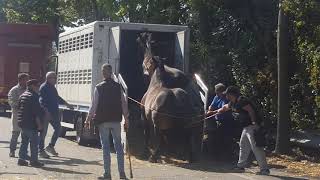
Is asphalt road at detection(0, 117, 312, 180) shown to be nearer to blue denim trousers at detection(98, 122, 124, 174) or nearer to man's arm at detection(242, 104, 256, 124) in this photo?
blue denim trousers at detection(98, 122, 124, 174)

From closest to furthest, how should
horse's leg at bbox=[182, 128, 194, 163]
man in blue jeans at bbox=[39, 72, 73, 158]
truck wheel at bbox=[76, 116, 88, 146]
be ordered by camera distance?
horse's leg at bbox=[182, 128, 194, 163] → man in blue jeans at bbox=[39, 72, 73, 158] → truck wheel at bbox=[76, 116, 88, 146]

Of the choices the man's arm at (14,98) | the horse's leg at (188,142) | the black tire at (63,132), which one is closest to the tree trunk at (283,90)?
the horse's leg at (188,142)

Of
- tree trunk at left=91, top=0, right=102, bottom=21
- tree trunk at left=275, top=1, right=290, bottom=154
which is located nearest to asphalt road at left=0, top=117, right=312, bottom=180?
tree trunk at left=275, top=1, right=290, bottom=154

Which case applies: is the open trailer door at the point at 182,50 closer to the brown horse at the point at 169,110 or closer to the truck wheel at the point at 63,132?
the brown horse at the point at 169,110

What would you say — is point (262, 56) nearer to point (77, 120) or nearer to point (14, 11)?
point (77, 120)

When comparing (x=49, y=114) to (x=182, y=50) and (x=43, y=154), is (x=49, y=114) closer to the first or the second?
(x=43, y=154)

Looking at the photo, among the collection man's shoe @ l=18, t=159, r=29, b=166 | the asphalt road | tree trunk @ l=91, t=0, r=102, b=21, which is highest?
tree trunk @ l=91, t=0, r=102, b=21

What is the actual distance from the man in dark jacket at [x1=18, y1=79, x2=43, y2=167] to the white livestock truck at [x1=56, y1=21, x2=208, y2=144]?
2353 millimetres

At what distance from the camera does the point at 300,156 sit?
1393cm

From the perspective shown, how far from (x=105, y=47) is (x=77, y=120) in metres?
2.78

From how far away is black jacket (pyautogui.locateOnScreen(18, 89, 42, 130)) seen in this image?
12047mm

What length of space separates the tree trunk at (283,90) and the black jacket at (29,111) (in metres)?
5.46

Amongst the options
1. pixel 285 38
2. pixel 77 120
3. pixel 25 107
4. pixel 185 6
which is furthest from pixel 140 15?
pixel 25 107

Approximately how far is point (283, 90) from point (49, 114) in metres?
5.30
